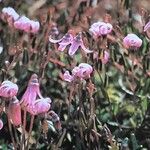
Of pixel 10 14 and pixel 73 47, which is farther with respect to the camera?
pixel 10 14

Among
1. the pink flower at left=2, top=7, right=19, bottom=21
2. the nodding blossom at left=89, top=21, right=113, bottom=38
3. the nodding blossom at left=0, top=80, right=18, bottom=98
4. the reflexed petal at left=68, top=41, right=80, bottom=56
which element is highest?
the pink flower at left=2, top=7, right=19, bottom=21

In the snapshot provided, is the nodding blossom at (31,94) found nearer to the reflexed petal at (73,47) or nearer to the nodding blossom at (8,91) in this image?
the nodding blossom at (8,91)

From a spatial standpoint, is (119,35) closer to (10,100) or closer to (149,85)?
(149,85)

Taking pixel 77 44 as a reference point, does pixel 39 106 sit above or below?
below

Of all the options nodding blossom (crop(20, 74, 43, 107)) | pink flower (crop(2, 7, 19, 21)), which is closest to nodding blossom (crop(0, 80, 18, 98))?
nodding blossom (crop(20, 74, 43, 107))

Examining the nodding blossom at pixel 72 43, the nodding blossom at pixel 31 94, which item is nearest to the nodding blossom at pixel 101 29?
the nodding blossom at pixel 72 43

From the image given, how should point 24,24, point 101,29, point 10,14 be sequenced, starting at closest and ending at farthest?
point 101,29 → point 24,24 → point 10,14

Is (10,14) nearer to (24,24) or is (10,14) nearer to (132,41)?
(24,24)

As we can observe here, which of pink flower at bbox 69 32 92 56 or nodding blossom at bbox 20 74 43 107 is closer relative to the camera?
nodding blossom at bbox 20 74 43 107

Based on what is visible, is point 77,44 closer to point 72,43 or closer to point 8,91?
point 72,43

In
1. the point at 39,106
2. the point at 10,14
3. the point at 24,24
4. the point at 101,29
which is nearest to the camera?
the point at 39,106

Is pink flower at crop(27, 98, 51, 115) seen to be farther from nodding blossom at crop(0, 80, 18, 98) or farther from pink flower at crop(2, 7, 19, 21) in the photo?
pink flower at crop(2, 7, 19, 21)

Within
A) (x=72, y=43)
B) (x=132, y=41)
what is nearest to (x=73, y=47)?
(x=72, y=43)
